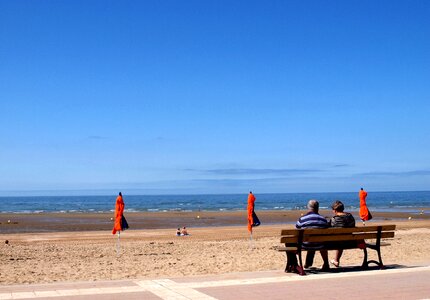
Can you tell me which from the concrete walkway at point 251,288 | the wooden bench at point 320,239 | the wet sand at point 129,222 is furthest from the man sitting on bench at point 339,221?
Result: the wet sand at point 129,222

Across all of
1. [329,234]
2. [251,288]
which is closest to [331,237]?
[329,234]

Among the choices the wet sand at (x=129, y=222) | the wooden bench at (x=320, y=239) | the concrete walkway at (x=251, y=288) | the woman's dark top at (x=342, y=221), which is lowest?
the wet sand at (x=129, y=222)

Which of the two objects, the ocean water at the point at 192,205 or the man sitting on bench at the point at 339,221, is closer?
the man sitting on bench at the point at 339,221

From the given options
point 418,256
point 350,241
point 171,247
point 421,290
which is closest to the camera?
point 421,290

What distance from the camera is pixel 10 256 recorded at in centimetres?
1495

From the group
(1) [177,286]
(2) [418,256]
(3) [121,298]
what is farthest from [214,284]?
(2) [418,256]

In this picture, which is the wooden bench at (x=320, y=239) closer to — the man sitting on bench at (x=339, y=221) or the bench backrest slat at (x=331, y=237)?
the bench backrest slat at (x=331, y=237)

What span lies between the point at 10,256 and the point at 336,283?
9.87 metres

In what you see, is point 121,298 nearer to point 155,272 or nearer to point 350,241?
point 155,272

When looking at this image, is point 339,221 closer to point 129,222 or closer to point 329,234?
point 329,234

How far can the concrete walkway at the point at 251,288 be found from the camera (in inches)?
303

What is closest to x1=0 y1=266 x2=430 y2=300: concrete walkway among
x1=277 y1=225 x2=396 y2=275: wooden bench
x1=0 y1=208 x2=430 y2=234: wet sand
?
x1=277 y1=225 x2=396 y2=275: wooden bench

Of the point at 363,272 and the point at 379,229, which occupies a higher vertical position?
the point at 379,229

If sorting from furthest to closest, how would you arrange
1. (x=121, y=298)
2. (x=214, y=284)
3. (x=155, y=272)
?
(x=155, y=272)
(x=214, y=284)
(x=121, y=298)
